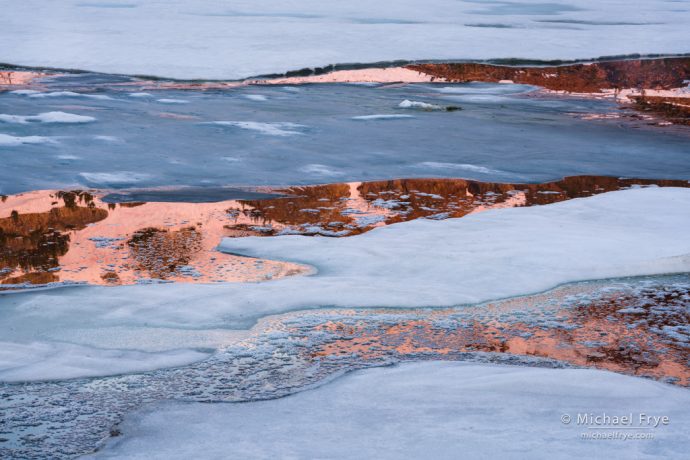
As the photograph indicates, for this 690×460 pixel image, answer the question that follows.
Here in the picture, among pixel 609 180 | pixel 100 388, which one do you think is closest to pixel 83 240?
pixel 100 388

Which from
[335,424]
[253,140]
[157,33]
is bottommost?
[335,424]

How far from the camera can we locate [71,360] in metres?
2.94

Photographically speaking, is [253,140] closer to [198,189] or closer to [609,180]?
[198,189]

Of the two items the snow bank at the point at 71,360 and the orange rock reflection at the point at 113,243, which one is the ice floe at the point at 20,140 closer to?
the orange rock reflection at the point at 113,243

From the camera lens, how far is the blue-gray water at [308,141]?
226 inches

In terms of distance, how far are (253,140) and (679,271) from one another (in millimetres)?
3557

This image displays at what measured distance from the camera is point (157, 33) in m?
11.8

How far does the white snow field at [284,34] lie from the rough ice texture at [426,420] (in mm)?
7125

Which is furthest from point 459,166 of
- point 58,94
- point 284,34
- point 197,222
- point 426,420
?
point 284,34

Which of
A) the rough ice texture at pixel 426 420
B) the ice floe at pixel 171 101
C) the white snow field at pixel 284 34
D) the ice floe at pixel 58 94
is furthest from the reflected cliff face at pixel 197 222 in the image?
the white snow field at pixel 284 34

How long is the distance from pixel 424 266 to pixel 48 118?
4318 mm

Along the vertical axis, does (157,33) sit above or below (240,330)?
above

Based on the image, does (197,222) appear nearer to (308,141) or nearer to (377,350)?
(377,350)

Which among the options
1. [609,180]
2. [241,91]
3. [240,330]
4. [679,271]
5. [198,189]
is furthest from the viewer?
[241,91]
